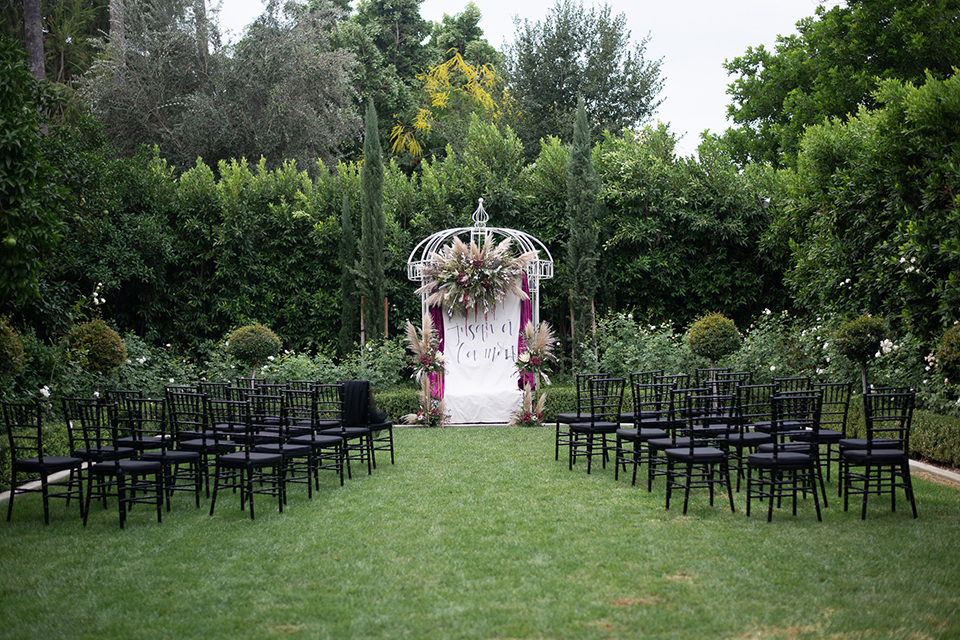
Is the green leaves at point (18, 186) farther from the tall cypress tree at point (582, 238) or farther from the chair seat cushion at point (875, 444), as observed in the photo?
the tall cypress tree at point (582, 238)

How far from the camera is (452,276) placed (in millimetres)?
11062

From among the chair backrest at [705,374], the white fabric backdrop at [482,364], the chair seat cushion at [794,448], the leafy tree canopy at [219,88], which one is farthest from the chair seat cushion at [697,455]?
the leafy tree canopy at [219,88]

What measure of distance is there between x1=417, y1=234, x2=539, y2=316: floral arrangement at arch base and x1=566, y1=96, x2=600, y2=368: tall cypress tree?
1.26 meters

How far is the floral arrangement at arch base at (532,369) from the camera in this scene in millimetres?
10664

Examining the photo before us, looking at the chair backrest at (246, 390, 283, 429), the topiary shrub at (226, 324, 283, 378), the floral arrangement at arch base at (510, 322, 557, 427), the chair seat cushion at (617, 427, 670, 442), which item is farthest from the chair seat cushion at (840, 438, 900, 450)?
the topiary shrub at (226, 324, 283, 378)

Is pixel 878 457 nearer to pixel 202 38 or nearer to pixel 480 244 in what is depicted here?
pixel 480 244

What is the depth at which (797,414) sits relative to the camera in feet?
18.2

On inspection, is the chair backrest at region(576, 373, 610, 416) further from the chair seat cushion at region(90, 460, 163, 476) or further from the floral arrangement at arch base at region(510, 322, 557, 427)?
the chair seat cushion at region(90, 460, 163, 476)

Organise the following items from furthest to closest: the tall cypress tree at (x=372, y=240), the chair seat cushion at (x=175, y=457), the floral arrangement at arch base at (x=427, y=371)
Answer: the tall cypress tree at (x=372, y=240) → the floral arrangement at arch base at (x=427, y=371) → the chair seat cushion at (x=175, y=457)

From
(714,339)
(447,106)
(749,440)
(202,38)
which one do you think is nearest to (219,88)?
(202,38)

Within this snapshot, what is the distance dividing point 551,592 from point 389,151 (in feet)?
68.3

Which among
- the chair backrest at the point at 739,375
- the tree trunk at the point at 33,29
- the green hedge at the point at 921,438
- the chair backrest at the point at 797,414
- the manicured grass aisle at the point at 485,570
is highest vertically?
the tree trunk at the point at 33,29

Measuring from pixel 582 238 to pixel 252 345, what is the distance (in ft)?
18.7

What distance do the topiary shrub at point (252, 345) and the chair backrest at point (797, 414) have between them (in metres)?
6.89
